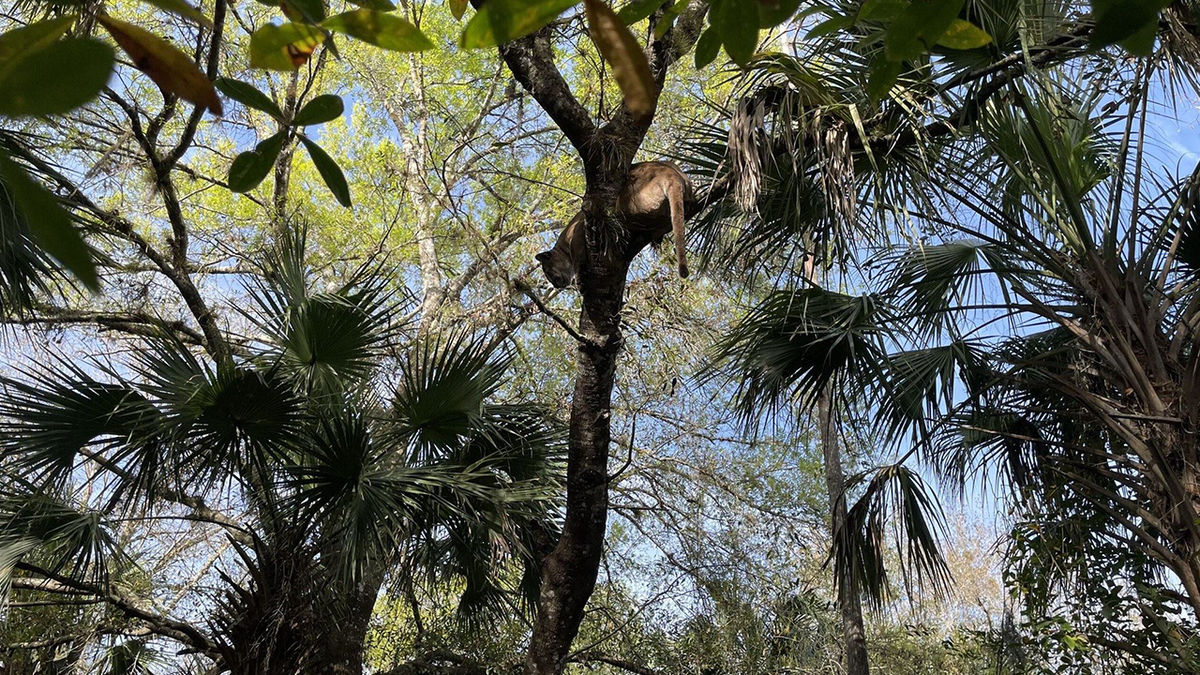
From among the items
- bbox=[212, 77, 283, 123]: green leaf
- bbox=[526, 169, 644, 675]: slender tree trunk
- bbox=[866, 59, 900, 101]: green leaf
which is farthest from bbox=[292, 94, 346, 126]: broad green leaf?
bbox=[526, 169, 644, 675]: slender tree trunk

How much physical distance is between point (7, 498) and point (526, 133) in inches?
202

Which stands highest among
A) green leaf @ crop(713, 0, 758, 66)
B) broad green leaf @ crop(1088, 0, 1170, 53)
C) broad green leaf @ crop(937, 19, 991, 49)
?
broad green leaf @ crop(937, 19, 991, 49)

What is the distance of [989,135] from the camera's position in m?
4.39

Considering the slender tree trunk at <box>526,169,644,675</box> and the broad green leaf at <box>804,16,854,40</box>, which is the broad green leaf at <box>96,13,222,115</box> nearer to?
the broad green leaf at <box>804,16,854,40</box>

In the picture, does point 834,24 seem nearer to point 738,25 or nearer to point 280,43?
point 738,25

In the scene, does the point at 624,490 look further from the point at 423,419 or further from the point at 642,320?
the point at 423,419

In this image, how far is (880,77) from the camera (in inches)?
37.6

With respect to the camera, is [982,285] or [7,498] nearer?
[7,498]

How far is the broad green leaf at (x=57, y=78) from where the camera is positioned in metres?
0.42

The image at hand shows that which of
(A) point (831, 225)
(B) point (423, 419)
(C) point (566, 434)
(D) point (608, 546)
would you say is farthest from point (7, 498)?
(D) point (608, 546)

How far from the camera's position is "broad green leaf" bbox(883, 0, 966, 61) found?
0.70m

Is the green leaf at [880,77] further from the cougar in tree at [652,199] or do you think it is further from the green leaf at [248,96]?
the cougar in tree at [652,199]

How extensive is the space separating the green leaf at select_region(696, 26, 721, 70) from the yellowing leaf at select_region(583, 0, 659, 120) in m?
0.24

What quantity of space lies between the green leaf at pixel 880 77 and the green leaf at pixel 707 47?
197mm
